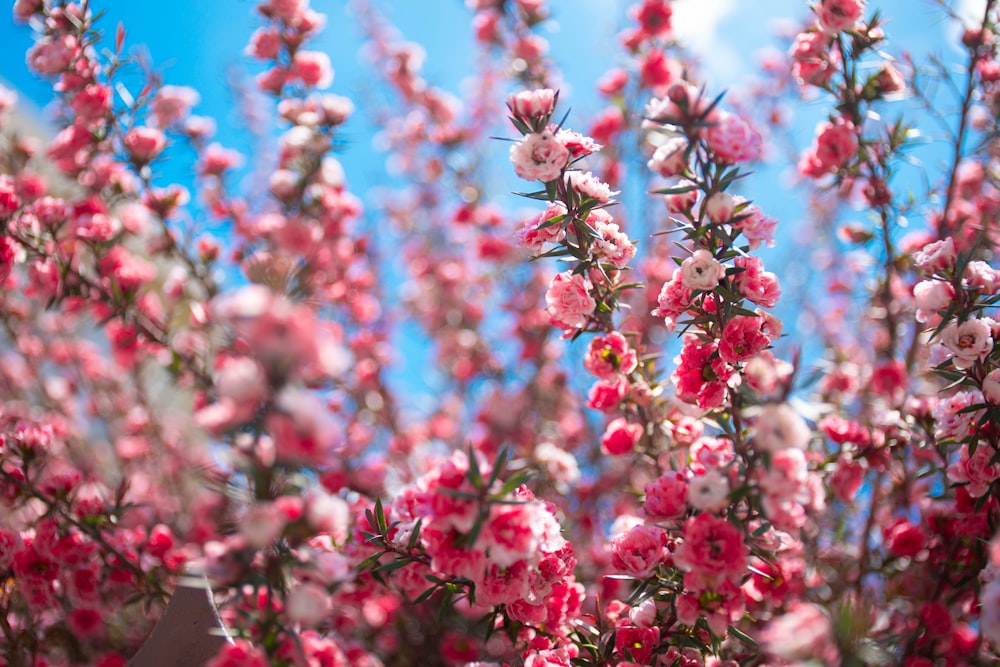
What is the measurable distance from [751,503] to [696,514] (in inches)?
6.7

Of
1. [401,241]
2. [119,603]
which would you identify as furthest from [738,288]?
[401,241]

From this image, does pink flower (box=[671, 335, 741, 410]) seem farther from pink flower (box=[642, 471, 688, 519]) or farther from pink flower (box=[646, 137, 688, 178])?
pink flower (box=[646, 137, 688, 178])

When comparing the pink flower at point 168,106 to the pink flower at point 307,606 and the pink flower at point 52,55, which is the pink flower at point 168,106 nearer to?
the pink flower at point 52,55

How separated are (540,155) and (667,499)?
0.90 meters

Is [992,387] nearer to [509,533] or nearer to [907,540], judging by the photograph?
[907,540]

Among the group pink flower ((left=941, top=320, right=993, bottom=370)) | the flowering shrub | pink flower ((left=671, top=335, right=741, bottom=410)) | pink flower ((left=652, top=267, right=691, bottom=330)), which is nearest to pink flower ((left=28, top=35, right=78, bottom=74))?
the flowering shrub

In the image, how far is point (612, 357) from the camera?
173 centimetres

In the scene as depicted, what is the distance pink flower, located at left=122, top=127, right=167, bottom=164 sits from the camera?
2424 mm

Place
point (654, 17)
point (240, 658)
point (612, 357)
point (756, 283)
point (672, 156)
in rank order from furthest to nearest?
point (654, 17)
point (612, 357)
point (756, 283)
point (672, 156)
point (240, 658)

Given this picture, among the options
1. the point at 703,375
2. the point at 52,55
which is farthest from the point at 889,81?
the point at 52,55

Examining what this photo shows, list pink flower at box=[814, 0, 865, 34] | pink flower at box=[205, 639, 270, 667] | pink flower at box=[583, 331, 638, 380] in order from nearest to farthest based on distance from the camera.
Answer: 1. pink flower at box=[205, 639, 270, 667]
2. pink flower at box=[583, 331, 638, 380]
3. pink flower at box=[814, 0, 865, 34]

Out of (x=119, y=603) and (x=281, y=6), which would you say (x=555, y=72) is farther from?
(x=119, y=603)

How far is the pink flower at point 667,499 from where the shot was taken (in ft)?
4.53

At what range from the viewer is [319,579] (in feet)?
3.64
